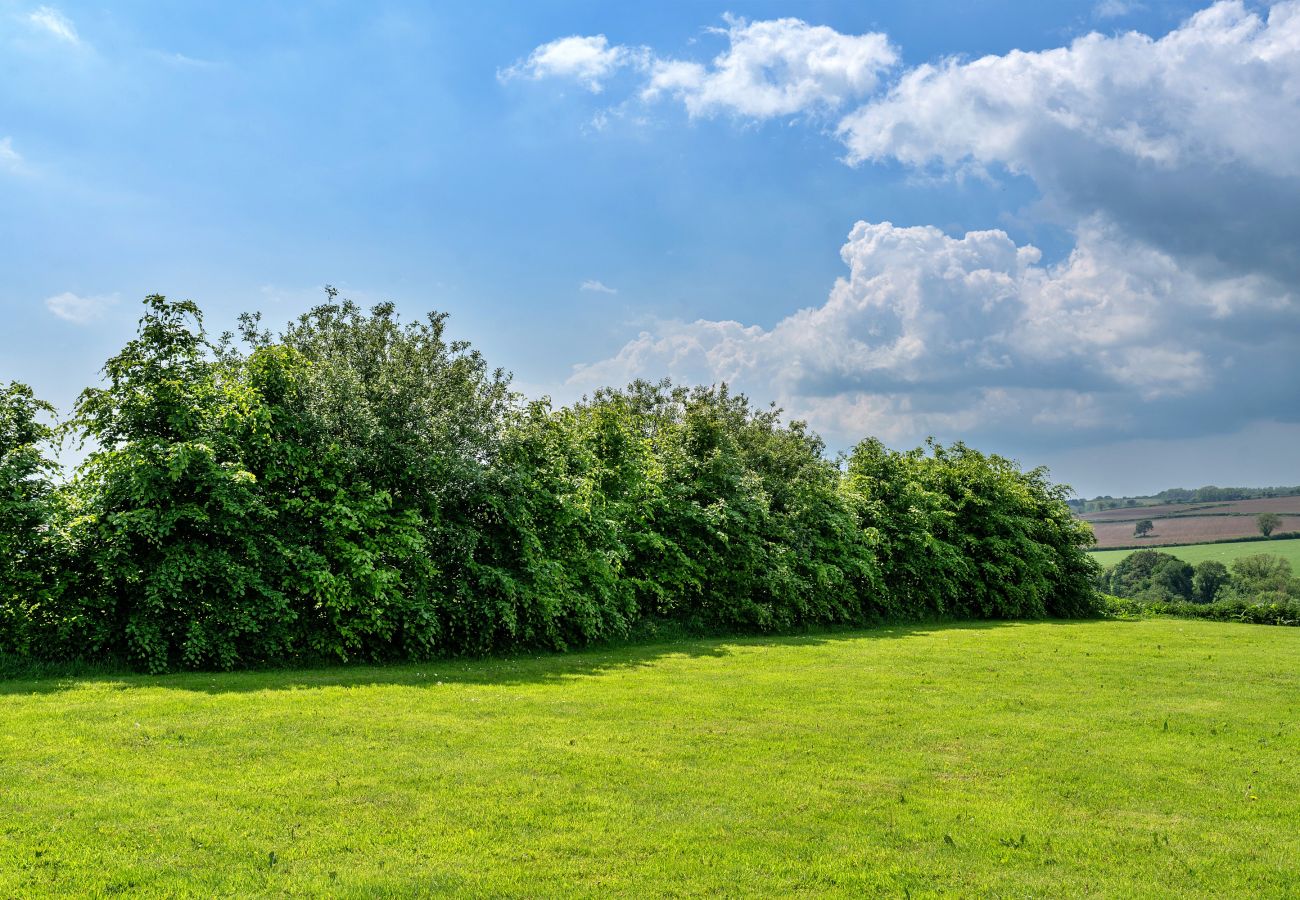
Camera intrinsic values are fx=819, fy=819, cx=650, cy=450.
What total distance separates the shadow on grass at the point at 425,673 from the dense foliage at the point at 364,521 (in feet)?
1.92

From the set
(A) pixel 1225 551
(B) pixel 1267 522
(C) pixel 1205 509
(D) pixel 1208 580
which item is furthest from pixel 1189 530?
(D) pixel 1208 580

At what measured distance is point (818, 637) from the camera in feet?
74.7

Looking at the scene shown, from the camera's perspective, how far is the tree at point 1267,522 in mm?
77812

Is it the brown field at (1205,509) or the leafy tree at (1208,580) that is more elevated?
the brown field at (1205,509)

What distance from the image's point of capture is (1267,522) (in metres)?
78.9

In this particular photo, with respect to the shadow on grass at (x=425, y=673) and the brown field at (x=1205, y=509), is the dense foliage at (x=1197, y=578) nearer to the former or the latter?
the brown field at (x=1205, y=509)

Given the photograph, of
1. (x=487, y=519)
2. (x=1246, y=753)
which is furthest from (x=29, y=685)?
(x=1246, y=753)

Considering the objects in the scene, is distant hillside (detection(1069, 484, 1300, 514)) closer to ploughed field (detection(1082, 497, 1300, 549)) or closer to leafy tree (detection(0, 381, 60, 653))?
ploughed field (detection(1082, 497, 1300, 549))

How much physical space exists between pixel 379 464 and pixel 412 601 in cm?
285

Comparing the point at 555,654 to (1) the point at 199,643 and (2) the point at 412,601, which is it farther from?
(1) the point at 199,643

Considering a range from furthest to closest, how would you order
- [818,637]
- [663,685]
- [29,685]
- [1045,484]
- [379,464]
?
[1045,484], [818,637], [379,464], [663,685], [29,685]

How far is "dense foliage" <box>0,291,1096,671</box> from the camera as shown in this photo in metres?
13.7

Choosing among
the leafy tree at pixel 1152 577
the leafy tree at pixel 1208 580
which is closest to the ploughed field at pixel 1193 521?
the leafy tree at pixel 1152 577

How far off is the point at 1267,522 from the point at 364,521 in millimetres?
90901
